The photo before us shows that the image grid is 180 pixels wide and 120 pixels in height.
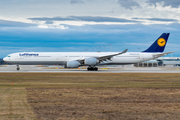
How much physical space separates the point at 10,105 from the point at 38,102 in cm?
163

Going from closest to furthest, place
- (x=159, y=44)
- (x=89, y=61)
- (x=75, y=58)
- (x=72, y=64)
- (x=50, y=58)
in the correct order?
(x=72, y=64)
(x=89, y=61)
(x=50, y=58)
(x=75, y=58)
(x=159, y=44)

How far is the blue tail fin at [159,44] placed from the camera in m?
57.6

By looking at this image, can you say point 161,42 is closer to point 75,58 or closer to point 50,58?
point 75,58

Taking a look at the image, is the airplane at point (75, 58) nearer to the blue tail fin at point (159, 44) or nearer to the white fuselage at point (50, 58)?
the white fuselage at point (50, 58)

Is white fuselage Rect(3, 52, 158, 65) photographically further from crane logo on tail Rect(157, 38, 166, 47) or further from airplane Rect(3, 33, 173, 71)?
crane logo on tail Rect(157, 38, 166, 47)

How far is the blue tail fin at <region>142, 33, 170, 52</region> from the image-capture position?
57594mm

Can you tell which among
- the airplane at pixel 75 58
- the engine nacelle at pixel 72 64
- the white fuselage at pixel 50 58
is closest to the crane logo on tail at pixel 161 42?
the airplane at pixel 75 58

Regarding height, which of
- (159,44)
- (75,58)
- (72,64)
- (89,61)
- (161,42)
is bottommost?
(72,64)

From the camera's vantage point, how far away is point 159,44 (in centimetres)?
5756

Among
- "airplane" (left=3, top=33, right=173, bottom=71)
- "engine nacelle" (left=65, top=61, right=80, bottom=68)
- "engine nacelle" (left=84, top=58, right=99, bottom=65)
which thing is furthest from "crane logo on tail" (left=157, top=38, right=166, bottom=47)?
"engine nacelle" (left=65, top=61, right=80, bottom=68)

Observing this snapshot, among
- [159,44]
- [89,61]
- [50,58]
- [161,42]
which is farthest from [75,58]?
[161,42]

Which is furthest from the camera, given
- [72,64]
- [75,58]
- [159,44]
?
[159,44]

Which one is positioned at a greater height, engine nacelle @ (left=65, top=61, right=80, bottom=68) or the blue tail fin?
the blue tail fin

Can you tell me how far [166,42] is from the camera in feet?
191
